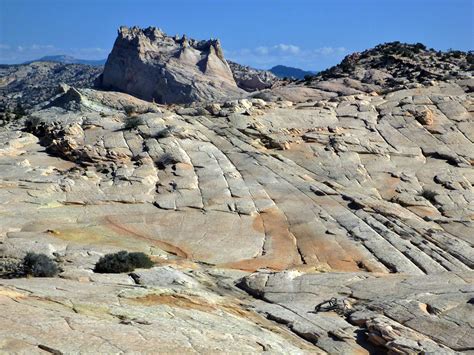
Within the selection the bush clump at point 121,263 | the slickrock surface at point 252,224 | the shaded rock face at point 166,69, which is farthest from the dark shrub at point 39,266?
the shaded rock face at point 166,69

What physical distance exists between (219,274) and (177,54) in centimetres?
9631

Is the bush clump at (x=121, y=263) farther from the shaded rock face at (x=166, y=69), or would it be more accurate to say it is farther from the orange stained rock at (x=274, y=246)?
the shaded rock face at (x=166, y=69)

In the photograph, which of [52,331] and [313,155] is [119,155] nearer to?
[313,155]

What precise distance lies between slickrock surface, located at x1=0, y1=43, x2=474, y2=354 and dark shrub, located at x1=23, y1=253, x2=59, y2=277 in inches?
15.4

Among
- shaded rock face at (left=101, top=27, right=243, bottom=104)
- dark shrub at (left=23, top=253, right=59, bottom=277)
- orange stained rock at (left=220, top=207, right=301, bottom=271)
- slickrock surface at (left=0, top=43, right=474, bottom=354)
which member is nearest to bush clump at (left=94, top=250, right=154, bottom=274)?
slickrock surface at (left=0, top=43, right=474, bottom=354)

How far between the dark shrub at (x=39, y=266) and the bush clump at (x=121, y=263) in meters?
1.78

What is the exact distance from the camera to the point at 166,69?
108 m

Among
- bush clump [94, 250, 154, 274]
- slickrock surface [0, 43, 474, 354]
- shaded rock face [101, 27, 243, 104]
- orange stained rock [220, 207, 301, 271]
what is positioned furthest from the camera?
shaded rock face [101, 27, 243, 104]

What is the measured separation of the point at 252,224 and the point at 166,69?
83.5 meters

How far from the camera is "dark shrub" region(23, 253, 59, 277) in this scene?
61.5 feet

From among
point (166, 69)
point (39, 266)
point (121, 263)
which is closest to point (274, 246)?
point (121, 263)

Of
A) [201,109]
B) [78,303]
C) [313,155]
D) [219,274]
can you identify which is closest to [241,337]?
[78,303]

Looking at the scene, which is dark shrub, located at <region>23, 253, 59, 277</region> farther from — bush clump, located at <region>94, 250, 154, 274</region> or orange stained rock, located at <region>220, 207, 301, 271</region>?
orange stained rock, located at <region>220, 207, 301, 271</region>

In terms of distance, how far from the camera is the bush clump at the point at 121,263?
2059 centimetres
